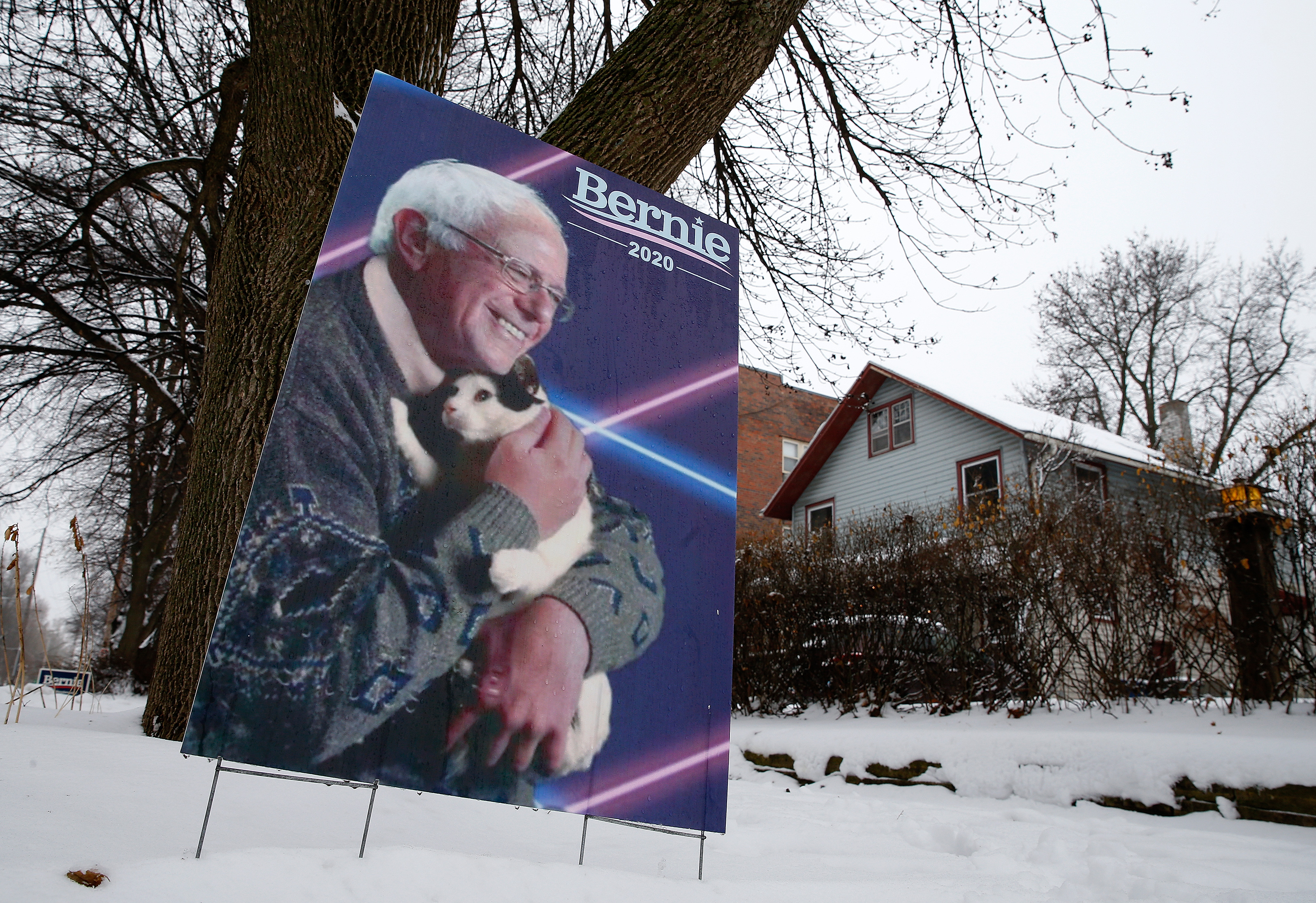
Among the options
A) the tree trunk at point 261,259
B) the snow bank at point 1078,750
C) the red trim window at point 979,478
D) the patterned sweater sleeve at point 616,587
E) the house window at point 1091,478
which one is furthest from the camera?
the red trim window at point 979,478

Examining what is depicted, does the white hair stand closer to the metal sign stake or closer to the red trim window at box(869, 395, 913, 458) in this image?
the metal sign stake

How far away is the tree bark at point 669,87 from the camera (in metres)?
3.28

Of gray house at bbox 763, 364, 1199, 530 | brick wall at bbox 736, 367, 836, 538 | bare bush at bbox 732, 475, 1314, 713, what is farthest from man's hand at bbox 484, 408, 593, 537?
brick wall at bbox 736, 367, 836, 538

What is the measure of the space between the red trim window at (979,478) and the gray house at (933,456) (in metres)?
0.02

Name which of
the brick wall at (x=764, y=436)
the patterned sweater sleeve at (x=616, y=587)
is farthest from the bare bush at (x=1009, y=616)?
the brick wall at (x=764, y=436)

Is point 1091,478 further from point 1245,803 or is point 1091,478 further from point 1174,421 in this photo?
point 1245,803

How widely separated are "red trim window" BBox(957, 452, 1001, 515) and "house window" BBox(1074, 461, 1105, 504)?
139cm

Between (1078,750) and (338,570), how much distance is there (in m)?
4.55

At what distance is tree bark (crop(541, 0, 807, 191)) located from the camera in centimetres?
328

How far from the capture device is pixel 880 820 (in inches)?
158

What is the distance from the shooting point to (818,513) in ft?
64.8

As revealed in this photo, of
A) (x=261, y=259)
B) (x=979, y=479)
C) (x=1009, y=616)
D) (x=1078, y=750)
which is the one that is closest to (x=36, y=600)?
(x=261, y=259)

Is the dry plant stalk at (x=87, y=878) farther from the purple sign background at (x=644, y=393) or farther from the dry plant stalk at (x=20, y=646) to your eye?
the dry plant stalk at (x=20, y=646)

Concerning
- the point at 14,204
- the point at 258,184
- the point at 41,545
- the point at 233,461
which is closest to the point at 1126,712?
the point at 233,461
